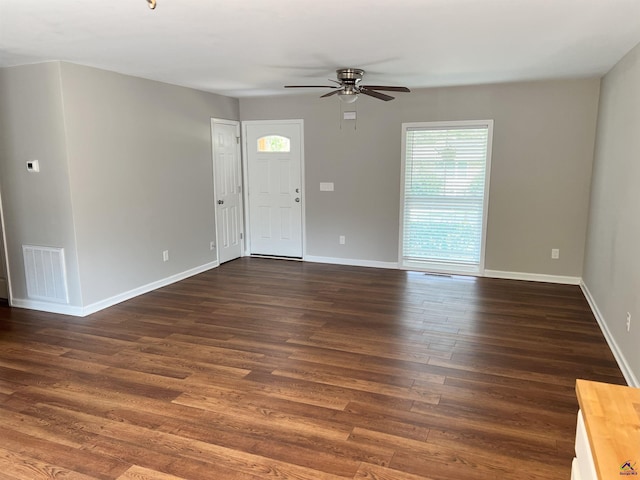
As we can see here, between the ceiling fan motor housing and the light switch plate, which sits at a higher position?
the ceiling fan motor housing

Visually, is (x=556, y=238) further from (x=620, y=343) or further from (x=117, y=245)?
(x=117, y=245)

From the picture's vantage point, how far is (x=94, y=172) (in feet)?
15.2

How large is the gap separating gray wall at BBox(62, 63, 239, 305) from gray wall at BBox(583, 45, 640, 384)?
4.65m

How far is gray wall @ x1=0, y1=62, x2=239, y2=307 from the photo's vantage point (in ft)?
14.4

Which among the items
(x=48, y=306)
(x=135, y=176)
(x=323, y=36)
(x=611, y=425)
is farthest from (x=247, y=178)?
(x=611, y=425)

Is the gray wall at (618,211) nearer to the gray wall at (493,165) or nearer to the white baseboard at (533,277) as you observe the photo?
the gray wall at (493,165)

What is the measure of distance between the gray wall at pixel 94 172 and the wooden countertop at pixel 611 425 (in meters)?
4.48

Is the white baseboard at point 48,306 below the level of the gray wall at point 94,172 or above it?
below

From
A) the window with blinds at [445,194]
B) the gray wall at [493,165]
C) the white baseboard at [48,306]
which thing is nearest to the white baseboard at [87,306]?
the white baseboard at [48,306]

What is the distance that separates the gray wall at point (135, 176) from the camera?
4523 mm

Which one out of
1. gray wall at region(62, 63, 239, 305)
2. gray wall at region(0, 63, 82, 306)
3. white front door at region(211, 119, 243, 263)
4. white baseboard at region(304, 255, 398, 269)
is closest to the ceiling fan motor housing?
gray wall at region(62, 63, 239, 305)

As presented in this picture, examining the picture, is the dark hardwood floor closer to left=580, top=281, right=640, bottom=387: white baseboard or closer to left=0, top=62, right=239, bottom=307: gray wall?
left=580, top=281, right=640, bottom=387: white baseboard

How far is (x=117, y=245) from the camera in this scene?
4953 mm

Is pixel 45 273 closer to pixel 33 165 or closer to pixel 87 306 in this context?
pixel 87 306
